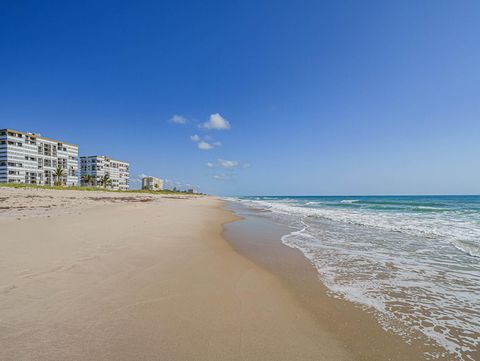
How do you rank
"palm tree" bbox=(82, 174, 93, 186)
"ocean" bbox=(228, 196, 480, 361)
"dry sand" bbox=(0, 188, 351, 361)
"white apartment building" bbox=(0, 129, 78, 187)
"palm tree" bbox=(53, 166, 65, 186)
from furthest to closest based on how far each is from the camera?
"palm tree" bbox=(82, 174, 93, 186) → "palm tree" bbox=(53, 166, 65, 186) → "white apartment building" bbox=(0, 129, 78, 187) → "ocean" bbox=(228, 196, 480, 361) → "dry sand" bbox=(0, 188, 351, 361)

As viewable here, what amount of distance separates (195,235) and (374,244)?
6469 millimetres

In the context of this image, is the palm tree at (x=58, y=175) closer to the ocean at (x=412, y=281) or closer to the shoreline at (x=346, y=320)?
the ocean at (x=412, y=281)

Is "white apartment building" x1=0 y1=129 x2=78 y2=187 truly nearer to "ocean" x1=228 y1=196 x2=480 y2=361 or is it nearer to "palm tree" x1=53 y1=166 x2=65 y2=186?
"palm tree" x1=53 y1=166 x2=65 y2=186

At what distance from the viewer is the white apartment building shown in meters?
62.4

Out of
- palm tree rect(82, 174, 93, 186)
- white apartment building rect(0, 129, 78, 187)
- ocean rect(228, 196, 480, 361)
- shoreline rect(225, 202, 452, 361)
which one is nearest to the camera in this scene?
shoreline rect(225, 202, 452, 361)

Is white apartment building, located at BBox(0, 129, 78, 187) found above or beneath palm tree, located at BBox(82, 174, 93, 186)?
above

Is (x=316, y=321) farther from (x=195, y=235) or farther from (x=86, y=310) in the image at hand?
(x=195, y=235)

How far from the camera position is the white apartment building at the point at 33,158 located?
62.4 m

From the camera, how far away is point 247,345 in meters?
2.47

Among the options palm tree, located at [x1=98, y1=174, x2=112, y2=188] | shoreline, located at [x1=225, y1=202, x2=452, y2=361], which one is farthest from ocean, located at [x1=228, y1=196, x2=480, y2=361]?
palm tree, located at [x1=98, y1=174, x2=112, y2=188]

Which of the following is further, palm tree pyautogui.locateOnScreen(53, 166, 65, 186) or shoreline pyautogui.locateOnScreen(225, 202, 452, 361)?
palm tree pyautogui.locateOnScreen(53, 166, 65, 186)

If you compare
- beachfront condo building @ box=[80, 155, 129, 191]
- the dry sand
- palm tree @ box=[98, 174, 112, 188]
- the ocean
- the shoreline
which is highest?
beachfront condo building @ box=[80, 155, 129, 191]

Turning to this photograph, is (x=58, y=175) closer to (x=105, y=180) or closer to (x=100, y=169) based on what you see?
(x=105, y=180)

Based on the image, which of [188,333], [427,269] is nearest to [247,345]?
[188,333]
